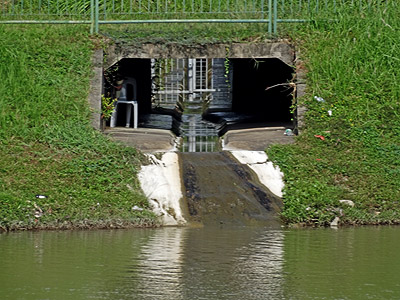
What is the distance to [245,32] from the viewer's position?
13.8 meters

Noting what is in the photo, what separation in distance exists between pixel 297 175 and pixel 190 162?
1.48m

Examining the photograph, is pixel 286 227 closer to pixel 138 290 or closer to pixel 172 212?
pixel 172 212

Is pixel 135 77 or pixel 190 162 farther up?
pixel 135 77

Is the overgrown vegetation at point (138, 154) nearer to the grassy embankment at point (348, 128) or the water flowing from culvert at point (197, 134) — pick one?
the grassy embankment at point (348, 128)

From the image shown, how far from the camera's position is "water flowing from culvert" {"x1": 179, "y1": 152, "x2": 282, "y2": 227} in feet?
33.8

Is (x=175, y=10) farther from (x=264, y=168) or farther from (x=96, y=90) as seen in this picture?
(x=264, y=168)

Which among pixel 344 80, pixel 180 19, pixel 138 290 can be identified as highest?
pixel 180 19

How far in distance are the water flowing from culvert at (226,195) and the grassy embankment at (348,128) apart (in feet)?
0.98

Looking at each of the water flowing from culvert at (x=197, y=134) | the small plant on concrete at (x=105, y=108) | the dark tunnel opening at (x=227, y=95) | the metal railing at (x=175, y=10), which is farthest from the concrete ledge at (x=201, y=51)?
the water flowing from culvert at (x=197, y=134)

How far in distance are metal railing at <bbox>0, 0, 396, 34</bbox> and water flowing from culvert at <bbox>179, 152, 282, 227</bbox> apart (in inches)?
129

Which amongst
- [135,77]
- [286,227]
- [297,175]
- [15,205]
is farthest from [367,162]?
A: [135,77]

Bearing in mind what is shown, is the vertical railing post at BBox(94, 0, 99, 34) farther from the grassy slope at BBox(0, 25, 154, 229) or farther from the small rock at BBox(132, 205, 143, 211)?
the small rock at BBox(132, 205, 143, 211)

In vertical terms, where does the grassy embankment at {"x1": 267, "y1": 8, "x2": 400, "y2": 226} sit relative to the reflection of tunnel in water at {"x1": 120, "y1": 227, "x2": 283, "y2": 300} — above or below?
above

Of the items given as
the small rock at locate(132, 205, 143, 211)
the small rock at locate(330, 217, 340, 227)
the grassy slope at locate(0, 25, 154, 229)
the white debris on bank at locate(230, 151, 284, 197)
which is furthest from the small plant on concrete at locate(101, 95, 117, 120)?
the small rock at locate(330, 217, 340, 227)
